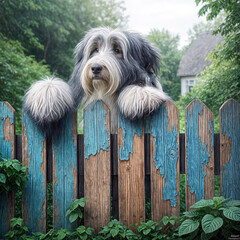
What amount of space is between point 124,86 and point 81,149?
0.78 metres

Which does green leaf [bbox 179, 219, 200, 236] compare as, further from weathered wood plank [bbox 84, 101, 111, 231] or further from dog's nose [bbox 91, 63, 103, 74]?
dog's nose [bbox 91, 63, 103, 74]

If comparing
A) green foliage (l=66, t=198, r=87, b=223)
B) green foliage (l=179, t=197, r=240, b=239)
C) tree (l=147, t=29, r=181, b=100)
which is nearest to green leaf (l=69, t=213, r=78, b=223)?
green foliage (l=66, t=198, r=87, b=223)

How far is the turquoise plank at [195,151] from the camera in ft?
8.79

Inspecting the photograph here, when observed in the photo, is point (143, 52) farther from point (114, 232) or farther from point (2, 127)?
point (114, 232)

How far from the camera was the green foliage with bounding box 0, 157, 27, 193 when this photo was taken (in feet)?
8.08

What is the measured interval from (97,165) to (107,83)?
2.72 ft

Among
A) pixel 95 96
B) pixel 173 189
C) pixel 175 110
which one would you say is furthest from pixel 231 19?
pixel 173 189

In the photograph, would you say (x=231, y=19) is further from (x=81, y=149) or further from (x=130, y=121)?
(x=81, y=149)

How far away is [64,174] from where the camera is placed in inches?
107

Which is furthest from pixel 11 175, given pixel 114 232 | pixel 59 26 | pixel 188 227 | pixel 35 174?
pixel 59 26

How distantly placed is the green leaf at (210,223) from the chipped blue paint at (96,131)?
3.54 feet

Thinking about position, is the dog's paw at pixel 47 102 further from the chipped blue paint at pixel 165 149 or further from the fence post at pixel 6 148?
the chipped blue paint at pixel 165 149

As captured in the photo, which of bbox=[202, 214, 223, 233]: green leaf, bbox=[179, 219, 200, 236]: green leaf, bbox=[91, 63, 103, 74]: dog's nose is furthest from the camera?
bbox=[91, 63, 103, 74]: dog's nose

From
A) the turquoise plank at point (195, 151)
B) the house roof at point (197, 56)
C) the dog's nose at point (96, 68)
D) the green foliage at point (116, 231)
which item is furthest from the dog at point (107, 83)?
the house roof at point (197, 56)
